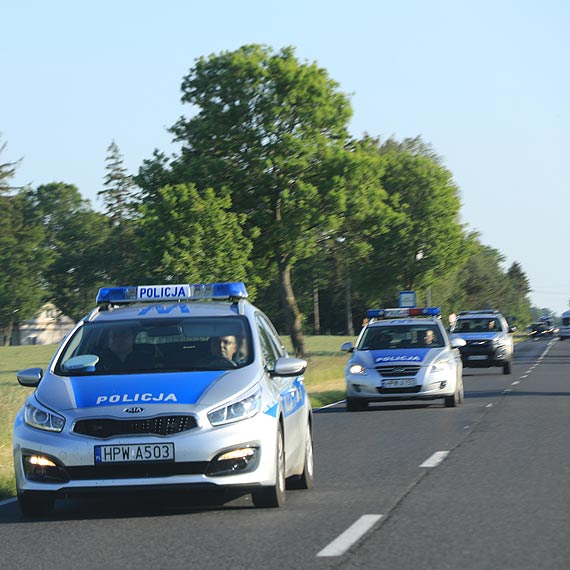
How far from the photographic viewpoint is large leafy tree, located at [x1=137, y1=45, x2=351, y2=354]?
5962 cm

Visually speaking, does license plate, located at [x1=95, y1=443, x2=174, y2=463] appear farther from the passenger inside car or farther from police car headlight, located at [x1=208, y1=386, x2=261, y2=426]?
the passenger inside car

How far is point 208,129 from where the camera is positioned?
5966cm

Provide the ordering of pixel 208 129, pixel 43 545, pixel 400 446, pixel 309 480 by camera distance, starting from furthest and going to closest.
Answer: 1. pixel 208 129
2. pixel 400 446
3. pixel 309 480
4. pixel 43 545

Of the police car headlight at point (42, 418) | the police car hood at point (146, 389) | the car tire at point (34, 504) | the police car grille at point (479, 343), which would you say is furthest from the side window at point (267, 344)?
the police car grille at point (479, 343)

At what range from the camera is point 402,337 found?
80.6 feet

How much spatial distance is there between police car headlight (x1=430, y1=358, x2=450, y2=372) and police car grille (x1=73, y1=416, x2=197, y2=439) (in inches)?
550

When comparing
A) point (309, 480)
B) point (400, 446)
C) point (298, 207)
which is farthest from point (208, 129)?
point (309, 480)

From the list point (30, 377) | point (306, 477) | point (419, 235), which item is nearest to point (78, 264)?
point (419, 235)

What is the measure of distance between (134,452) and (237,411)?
0.78 m

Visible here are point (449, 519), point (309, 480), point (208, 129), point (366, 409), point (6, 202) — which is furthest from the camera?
point (6, 202)

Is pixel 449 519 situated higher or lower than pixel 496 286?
lower

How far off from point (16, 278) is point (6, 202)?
796cm

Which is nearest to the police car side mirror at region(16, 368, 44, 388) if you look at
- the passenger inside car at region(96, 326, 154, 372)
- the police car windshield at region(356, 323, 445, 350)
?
the passenger inside car at region(96, 326, 154, 372)

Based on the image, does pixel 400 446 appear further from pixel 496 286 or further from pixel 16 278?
pixel 496 286
